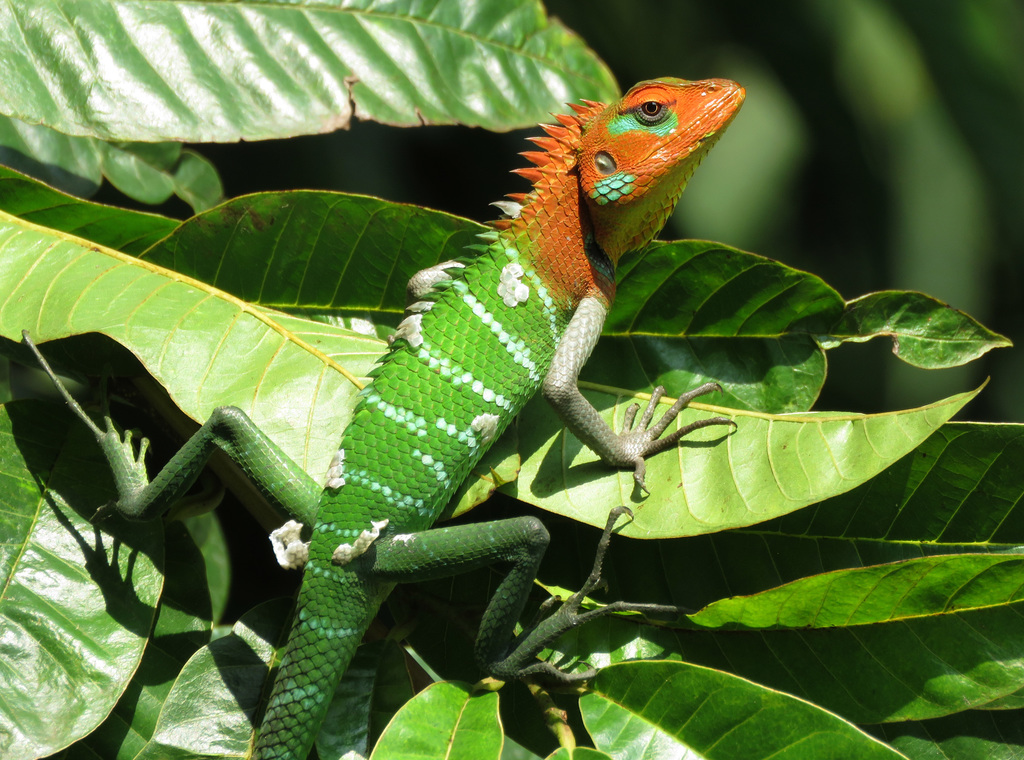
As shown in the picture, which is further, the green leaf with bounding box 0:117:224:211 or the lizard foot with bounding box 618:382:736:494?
the green leaf with bounding box 0:117:224:211

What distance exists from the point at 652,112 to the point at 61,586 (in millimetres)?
1854

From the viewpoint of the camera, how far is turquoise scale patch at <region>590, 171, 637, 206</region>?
7.34 feet

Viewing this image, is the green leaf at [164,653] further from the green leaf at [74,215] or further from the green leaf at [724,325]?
the green leaf at [724,325]

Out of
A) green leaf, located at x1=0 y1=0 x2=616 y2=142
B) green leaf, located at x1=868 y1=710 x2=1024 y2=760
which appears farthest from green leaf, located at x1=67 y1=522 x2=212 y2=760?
green leaf, located at x1=868 y1=710 x2=1024 y2=760

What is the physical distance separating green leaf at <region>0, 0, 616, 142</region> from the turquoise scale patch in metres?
0.40

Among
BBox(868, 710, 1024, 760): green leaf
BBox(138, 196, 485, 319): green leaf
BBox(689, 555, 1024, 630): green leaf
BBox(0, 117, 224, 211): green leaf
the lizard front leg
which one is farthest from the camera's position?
BBox(0, 117, 224, 211): green leaf

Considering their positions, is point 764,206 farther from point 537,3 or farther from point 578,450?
point 578,450

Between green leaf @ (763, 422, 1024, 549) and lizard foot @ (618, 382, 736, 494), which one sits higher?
lizard foot @ (618, 382, 736, 494)

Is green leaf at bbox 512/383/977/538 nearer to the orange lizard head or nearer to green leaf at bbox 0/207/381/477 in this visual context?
green leaf at bbox 0/207/381/477

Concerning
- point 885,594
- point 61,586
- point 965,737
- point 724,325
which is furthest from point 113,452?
point 965,737

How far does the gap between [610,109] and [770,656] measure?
148cm

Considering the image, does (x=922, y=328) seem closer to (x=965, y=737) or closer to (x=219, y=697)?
(x=965, y=737)

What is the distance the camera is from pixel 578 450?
2086mm

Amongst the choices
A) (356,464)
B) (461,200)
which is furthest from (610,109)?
(461,200)
